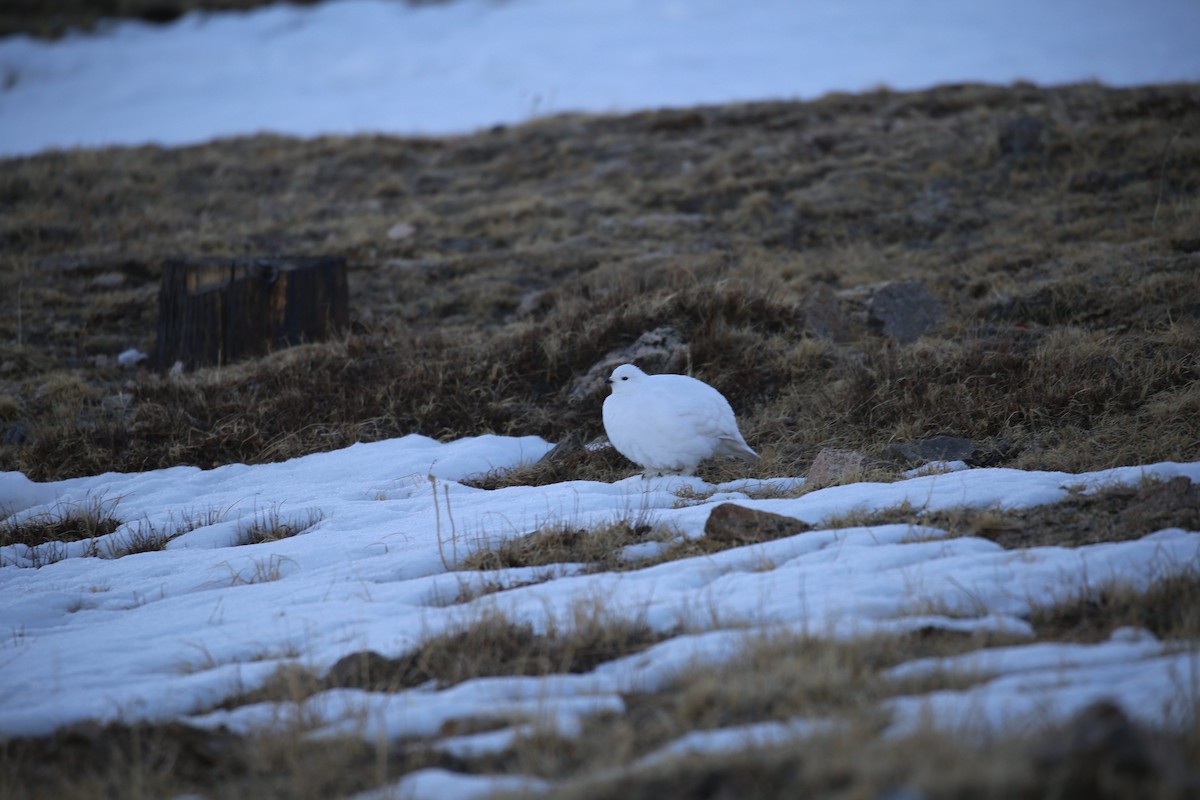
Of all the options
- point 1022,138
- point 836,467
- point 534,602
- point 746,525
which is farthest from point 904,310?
point 1022,138

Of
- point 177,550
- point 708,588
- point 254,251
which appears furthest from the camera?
point 254,251

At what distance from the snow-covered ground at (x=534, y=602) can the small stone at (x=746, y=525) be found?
139 millimetres

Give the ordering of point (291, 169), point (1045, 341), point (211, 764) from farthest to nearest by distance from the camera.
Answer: point (291, 169) → point (1045, 341) → point (211, 764)

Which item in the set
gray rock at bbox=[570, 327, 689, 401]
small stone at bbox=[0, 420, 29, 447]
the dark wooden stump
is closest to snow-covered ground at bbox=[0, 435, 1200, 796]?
gray rock at bbox=[570, 327, 689, 401]

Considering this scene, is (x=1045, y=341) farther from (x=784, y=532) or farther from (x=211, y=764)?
(x=211, y=764)

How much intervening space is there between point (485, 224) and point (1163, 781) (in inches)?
453

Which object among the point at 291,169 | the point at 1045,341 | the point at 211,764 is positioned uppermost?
the point at 291,169

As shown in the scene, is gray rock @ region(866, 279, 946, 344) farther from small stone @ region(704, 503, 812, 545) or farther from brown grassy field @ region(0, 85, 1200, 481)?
small stone @ region(704, 503, 812, 545)

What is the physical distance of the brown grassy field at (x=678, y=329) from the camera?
2.62 meters

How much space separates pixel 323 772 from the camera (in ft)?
8.21

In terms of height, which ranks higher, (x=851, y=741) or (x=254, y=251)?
(x=254, y=251)

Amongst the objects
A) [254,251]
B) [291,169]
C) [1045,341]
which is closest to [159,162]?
[291,169]

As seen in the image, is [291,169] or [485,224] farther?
[291,169]

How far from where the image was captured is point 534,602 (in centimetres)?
363
